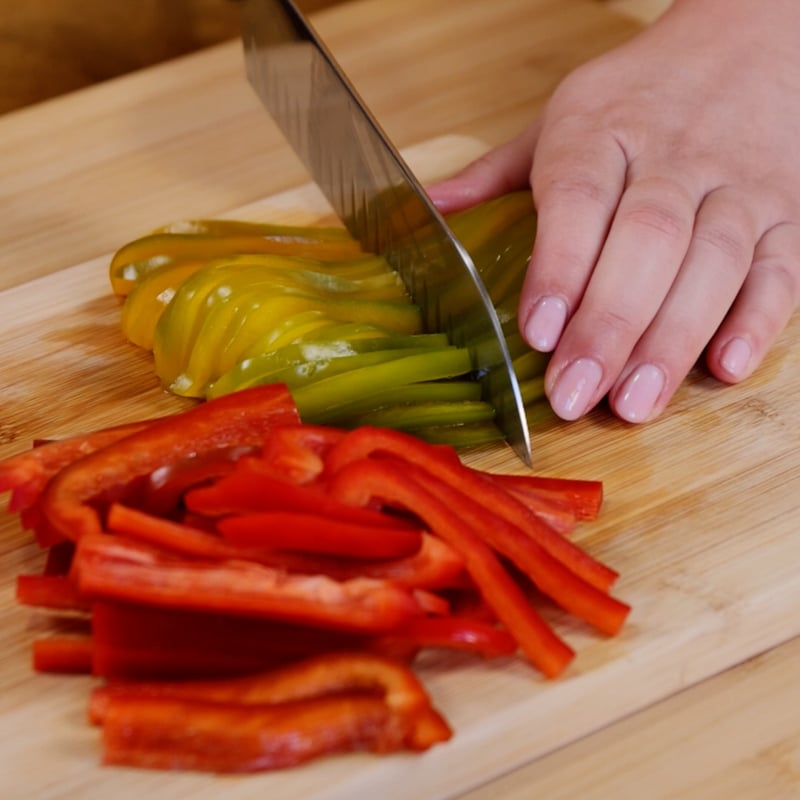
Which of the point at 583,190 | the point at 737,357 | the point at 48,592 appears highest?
the point at 48,592

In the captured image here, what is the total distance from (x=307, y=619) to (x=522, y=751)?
1.08ft

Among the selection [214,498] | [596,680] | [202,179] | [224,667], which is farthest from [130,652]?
[202,179]

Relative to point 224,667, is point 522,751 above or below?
below

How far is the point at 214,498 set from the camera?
5.85 ft

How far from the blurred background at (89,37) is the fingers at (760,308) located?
1.58 metres

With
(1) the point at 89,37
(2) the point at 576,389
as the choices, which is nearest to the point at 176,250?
(2) the point at 576,389

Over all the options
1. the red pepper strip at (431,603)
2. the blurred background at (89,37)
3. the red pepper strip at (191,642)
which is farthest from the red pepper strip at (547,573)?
the blurred background at (89,37)

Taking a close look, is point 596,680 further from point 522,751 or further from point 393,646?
point 393,646

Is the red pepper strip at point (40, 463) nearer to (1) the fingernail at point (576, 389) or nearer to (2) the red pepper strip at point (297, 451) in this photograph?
(2) the red pepper strip at point (297, 451)

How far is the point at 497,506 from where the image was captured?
184 centimetres

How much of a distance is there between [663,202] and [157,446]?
1.00 meters

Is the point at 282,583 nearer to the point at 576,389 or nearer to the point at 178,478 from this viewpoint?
the point at 178,478

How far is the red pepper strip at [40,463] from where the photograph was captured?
193 cm

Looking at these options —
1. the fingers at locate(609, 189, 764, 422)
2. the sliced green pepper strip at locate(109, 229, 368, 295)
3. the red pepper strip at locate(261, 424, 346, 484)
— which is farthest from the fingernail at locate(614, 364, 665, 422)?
the sliced green pepper strip at locate(109, 229, 368, 295)
